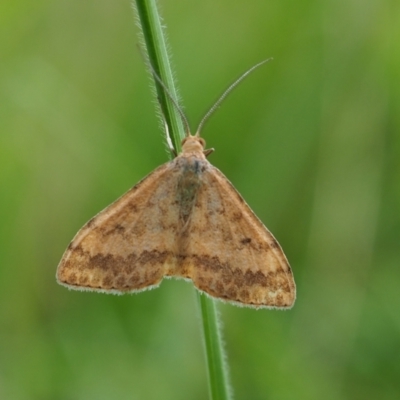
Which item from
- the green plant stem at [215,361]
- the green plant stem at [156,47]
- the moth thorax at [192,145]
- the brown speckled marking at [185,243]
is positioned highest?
the green plant stem at [156,47]

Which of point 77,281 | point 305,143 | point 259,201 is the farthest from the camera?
point 305,143

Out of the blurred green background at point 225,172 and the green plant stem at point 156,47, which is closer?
the green plant stem at point 156,47

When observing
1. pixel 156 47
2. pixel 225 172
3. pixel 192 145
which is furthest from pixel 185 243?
pixel 225 172

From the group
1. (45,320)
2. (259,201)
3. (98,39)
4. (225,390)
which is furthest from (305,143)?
(225,390)

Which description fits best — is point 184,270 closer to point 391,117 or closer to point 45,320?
point 45,320

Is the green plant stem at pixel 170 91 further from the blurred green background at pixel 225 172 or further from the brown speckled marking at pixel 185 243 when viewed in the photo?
the blurred green background at pixel 225 172

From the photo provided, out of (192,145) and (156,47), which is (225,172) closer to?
(192,145)

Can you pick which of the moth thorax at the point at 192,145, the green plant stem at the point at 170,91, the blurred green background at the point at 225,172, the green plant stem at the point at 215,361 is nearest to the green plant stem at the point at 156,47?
the green plant stem at the point at 170,91
